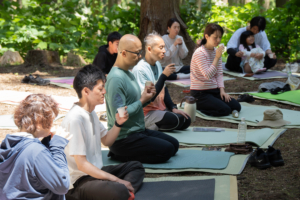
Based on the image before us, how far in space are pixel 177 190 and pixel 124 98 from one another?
0.88 metres

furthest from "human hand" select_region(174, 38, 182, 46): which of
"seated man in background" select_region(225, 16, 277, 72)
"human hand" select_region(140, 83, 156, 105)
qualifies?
"human hand" select_region(140, 83, 156, 105)

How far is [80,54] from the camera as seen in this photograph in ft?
33.6

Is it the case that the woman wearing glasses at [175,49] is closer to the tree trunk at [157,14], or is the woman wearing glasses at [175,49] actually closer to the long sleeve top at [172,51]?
the long sleeve top at [172,51]

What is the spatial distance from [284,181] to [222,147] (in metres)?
1.07

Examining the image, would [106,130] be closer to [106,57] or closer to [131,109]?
[131,109]

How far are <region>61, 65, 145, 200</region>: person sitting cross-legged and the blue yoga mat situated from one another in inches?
28.8

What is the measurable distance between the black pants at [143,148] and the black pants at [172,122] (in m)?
0.80

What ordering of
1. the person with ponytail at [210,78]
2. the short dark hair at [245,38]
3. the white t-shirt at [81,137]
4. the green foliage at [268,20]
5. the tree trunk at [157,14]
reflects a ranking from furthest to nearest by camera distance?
the green foliage at [268,20] → the tree trunk at [157,14] → the short dark hair at [245,38] → the person with ponytail at [210,78] → the white t-shirt at [81,137]

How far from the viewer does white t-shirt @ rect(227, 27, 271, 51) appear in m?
7.21

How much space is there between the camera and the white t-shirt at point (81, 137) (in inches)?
87.1

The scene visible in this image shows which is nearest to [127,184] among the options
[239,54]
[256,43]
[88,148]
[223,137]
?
[88,148]

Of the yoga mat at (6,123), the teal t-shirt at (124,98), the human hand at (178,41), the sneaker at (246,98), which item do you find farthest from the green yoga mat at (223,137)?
the human hand at (178,41)

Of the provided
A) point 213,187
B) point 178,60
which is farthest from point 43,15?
point 213,187

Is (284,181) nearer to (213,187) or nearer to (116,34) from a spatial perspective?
(213,187)
